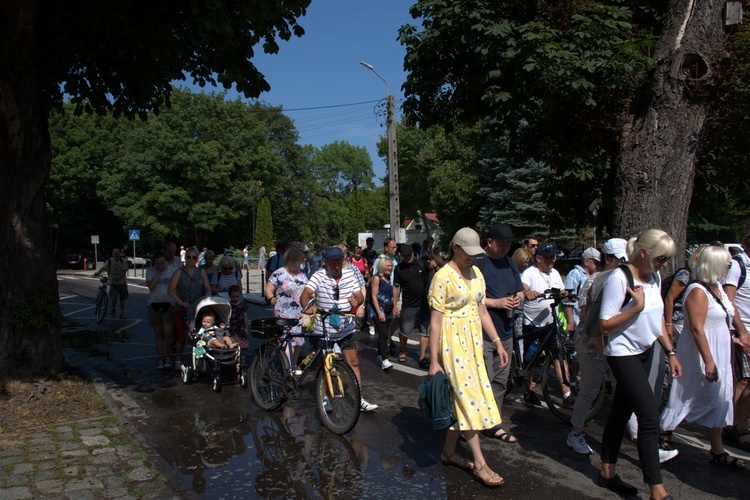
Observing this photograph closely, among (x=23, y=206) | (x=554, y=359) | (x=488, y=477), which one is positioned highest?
(x=23, y=206)

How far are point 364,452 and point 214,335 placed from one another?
3.32 m

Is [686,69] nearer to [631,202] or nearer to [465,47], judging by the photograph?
[631,202]

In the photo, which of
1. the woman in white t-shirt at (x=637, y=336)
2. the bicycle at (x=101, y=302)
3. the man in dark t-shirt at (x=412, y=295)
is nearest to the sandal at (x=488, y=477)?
the woman in white t-shirt at (x=637, y=336)

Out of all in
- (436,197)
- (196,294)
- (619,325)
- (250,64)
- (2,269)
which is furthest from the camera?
(436,197)

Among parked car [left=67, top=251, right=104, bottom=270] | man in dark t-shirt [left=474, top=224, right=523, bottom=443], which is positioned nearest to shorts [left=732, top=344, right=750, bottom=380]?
man in dark t-shirt [left=474, top=224, right=523, bottom=443]

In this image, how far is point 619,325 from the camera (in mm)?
4457

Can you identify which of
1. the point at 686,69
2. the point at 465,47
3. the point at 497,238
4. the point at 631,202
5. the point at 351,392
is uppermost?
the point at 465,47

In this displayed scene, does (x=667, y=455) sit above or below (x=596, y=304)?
below

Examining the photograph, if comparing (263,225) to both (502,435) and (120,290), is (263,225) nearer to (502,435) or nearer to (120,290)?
(120,290)

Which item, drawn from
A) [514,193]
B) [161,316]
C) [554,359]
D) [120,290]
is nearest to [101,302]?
[120,290]

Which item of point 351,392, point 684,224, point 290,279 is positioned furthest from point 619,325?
point 684,224

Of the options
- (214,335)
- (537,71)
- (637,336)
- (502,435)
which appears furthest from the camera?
(537,71)

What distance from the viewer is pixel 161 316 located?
962cm

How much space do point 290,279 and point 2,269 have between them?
3156 millimetres
